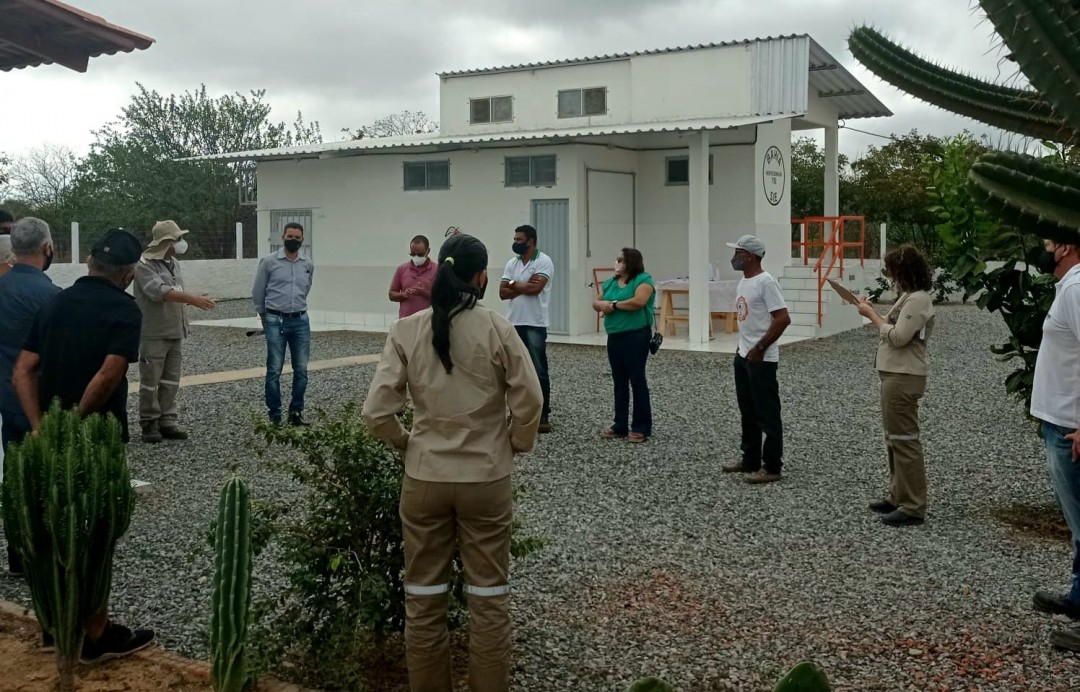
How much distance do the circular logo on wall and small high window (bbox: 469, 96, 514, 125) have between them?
4916 millimetres

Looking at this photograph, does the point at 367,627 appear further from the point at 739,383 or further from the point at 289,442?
the point at 739,383

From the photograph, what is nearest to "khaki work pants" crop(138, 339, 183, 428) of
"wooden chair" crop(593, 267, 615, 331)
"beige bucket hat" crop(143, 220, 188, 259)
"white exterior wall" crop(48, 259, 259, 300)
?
"beige bucket hat" crop(143, 220, 188, 259)

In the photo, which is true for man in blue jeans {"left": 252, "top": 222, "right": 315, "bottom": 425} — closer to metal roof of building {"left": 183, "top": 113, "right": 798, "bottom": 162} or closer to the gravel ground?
the gravel ground

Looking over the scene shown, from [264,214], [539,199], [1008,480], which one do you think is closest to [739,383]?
[1008,480]

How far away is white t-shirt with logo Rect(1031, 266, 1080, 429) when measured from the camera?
13.9 feet

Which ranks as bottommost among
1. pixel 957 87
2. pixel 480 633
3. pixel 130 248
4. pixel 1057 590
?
pixel 1057 590

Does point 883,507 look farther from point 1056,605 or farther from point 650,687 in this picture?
point 650,687

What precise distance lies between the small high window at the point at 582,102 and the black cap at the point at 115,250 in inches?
586

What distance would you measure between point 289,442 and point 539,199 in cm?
1378

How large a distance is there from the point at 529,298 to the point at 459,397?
5.47 metres

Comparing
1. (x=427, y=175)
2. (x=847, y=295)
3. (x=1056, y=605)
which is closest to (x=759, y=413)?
(x=847, y=295)

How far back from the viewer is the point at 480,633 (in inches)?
147

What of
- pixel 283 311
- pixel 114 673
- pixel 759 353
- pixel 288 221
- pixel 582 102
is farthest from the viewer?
pixel 288 221

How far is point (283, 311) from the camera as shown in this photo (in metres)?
9.65
